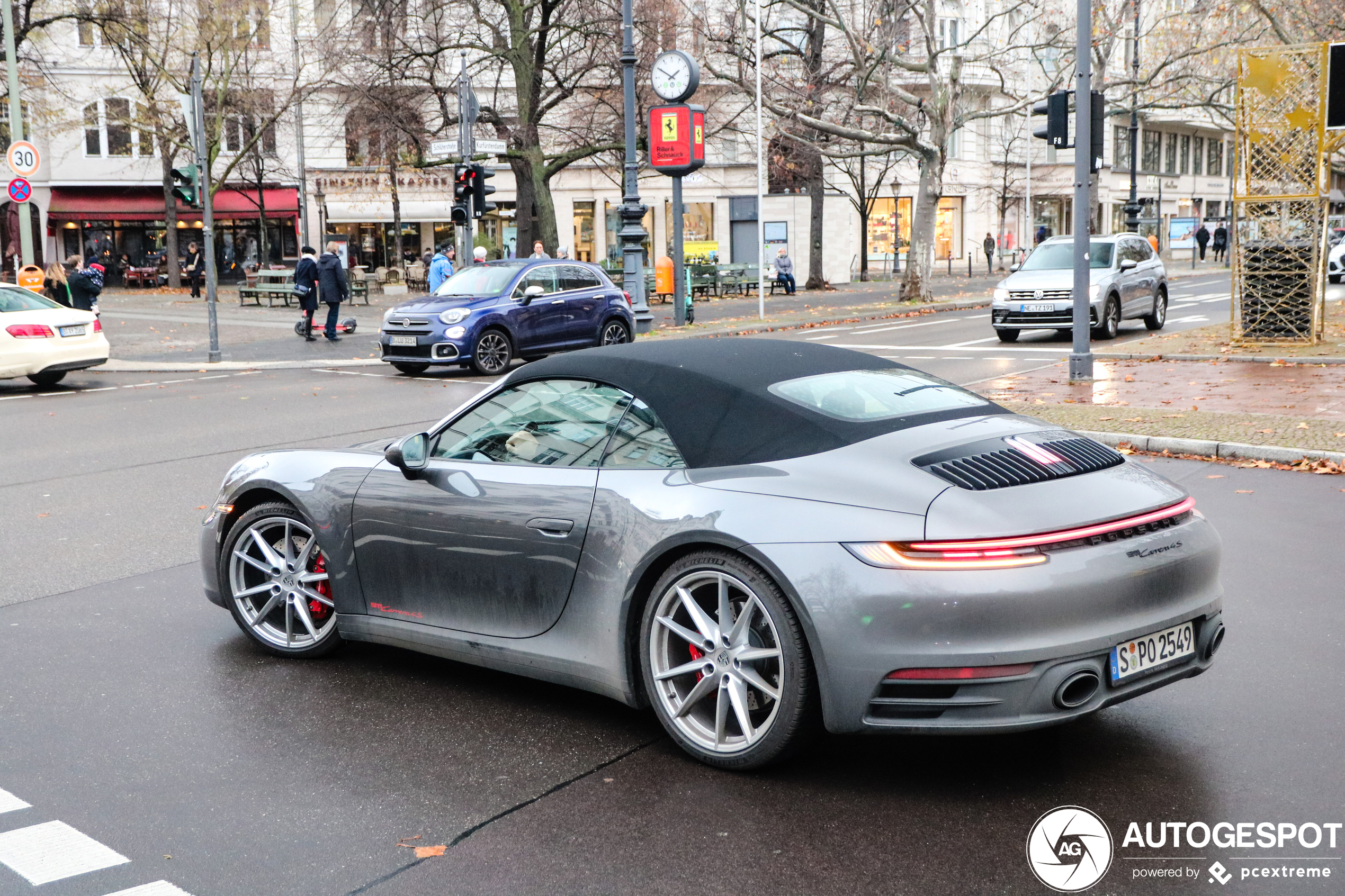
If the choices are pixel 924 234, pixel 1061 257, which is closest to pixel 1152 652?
pixel 1061 257

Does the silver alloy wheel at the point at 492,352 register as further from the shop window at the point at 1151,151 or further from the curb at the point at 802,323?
the shop window at the point at 1151,151

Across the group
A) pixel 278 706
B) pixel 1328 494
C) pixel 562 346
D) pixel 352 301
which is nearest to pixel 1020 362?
pixel 562 346

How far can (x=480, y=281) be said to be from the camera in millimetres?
20531

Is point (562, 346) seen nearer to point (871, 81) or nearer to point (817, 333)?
point (817, 333)

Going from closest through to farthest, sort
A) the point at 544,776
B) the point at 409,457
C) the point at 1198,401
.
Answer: the point at 544,776
the point at 409,457
the point at 1198,401

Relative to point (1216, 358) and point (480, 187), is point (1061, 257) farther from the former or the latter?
point (480, 187)

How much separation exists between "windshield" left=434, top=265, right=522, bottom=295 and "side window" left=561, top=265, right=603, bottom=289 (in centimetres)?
78

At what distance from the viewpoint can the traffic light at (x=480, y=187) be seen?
84.1 ft

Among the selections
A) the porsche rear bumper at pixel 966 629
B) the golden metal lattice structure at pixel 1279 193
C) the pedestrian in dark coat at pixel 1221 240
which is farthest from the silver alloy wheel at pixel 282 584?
the pedestrian in dark coat at pixel 1221 240

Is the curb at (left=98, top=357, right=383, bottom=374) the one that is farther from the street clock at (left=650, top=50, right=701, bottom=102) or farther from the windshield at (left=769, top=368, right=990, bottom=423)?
the windshield at (left=769, top=368, right=990, bottom=423)

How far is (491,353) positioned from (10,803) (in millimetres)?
15937

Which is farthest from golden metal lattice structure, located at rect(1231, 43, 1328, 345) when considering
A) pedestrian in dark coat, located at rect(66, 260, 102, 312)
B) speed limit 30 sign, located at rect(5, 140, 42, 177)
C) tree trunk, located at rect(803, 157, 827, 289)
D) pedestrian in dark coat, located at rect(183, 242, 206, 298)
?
pedestrian in dark coat, located at rect(183, 242, 206, 298)

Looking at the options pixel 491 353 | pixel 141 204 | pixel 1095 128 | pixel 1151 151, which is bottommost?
pixel 491 353

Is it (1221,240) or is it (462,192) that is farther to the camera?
(1221,240)
